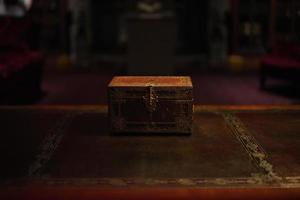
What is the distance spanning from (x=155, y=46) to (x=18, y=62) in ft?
A: 9.12

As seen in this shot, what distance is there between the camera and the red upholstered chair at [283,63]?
19.1 feet

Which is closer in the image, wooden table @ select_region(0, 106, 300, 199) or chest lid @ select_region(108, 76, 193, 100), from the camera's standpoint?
wooden table @ select_region(0, 106, 300, 199)

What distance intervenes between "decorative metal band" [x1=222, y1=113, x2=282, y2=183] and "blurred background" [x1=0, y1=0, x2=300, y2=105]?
2.99m

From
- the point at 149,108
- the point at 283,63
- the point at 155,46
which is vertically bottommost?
the point at 283,63

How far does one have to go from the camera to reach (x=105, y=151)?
1.84 m

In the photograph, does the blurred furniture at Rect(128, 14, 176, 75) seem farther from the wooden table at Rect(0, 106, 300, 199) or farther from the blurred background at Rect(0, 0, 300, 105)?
the wooden table at Rect(0, 106, 300, 199)

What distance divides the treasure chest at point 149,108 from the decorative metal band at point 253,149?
23 cm

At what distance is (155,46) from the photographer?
7.27 meters

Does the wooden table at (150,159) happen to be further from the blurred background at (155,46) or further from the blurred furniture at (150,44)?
the blurred furniture at (150,44)

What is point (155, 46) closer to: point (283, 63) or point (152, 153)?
point (283, 63)

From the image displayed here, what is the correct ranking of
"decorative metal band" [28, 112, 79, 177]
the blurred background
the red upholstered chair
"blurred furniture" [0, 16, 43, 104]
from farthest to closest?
1. the red upholstered chair
2. the blurred background
3. "blurred furniture" [0, 16, 43, 104]
4. "decorative metal band" [28, 112, 79, 177]

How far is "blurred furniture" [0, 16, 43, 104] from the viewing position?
4.60 m

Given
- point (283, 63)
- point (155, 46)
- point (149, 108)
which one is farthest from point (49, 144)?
point (155, 46)

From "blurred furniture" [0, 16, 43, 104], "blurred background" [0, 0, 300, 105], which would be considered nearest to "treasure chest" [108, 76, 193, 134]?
"blurred furniture" [0, 16, 43, 104]
